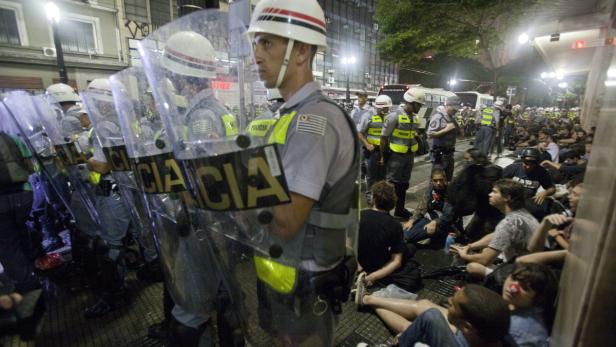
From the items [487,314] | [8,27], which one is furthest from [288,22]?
[8,27]

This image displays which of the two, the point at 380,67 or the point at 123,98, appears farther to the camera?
the point at 380,67

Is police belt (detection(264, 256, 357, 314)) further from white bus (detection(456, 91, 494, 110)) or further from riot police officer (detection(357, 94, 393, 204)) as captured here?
white bus (detection(456, 91, 494, 110))

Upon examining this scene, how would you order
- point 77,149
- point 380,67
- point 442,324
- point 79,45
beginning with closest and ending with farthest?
point 442,324 < point 77,149 < point 79,45 < point 380,67

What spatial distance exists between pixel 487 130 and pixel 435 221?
7.68 meters

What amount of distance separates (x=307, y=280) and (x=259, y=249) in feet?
0.77

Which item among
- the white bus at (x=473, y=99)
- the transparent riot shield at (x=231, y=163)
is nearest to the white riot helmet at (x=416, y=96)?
the transparent riot shield at (x=231, y=163)

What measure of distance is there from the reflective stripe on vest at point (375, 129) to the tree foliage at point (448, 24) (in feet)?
19.9

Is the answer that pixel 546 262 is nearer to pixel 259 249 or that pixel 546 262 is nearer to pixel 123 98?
pixel 259 249

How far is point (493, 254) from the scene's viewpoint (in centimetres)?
319

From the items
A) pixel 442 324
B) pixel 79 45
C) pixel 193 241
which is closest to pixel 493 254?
pixel 442 324

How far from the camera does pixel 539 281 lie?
85.3 inches

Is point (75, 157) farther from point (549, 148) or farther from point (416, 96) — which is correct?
point (549, 148)

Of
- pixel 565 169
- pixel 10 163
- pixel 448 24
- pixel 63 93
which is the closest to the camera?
pixel 10 163

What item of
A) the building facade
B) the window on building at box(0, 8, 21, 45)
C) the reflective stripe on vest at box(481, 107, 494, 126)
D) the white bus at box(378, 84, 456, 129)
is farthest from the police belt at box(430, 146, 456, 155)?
the window on building at box(0, 8, 21, 45)
